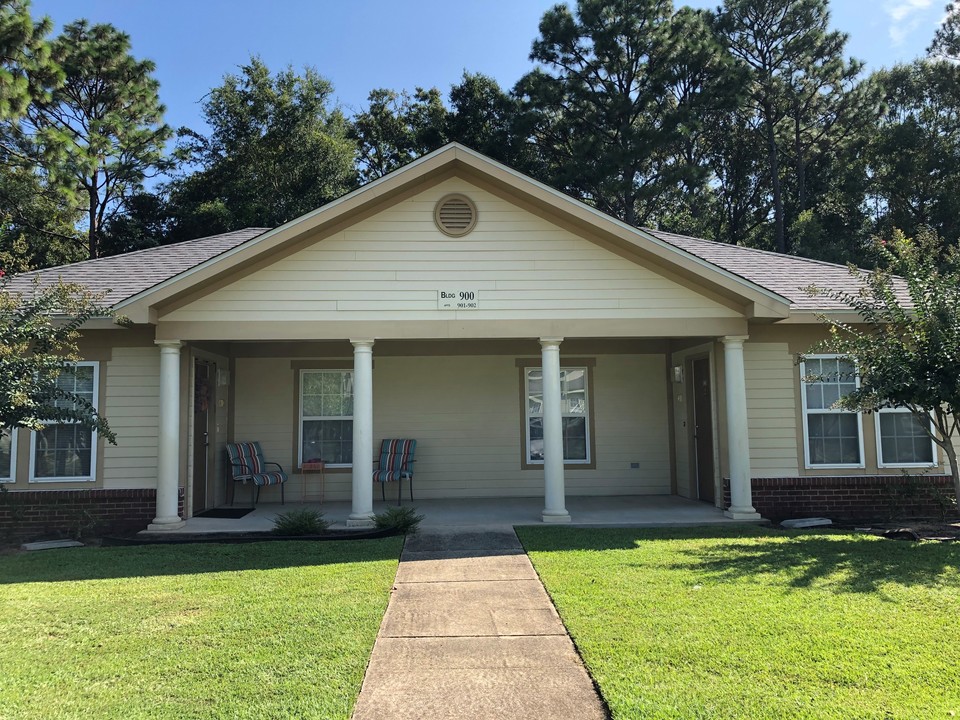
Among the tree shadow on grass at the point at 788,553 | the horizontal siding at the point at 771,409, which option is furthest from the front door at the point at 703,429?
the tree shadow on grass at the point at 788,553

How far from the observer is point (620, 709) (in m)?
3.57

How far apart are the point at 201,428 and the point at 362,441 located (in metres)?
2.88

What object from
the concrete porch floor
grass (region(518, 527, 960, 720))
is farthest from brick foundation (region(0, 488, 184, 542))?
grass (region(518, 527, 960, 720))

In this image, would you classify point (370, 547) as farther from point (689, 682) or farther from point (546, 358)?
point (689, 682)

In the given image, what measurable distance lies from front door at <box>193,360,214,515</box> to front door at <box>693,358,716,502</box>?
7.35 meters

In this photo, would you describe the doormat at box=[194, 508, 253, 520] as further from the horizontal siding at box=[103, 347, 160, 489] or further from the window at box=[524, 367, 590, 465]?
the window at box=[524, 367, 590, 465]

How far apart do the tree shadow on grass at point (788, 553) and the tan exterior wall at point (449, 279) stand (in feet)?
9.02

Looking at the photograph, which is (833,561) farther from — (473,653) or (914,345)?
(473,653)

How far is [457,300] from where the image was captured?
889 cm

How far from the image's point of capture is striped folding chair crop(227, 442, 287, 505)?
10422 mm

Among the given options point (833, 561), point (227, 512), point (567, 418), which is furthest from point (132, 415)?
point (833, 561)

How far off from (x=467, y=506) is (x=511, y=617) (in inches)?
209

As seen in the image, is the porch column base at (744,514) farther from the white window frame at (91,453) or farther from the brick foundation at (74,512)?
the white window frame at (91,453)

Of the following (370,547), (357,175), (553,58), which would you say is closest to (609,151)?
(553,58)
